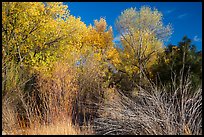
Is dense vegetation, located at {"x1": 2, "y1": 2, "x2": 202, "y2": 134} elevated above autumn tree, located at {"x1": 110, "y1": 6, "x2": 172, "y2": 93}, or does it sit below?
below

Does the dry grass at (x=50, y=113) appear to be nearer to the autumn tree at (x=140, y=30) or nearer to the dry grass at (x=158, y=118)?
the dry grass at (x=158, y=118)

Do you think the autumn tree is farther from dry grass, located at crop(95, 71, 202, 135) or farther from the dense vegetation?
dry grass, located at crop(95, 71, 202, 135)

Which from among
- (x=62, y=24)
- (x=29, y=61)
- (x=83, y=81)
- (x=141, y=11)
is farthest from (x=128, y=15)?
(x=83, y=81)

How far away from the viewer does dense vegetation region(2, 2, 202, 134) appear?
496 cm

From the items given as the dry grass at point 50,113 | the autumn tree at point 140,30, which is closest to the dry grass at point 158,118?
the dry grass at point 50,113

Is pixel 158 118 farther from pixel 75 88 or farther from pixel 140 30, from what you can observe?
pixel 140 30

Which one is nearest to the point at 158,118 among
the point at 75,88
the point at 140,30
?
the point at 75,88

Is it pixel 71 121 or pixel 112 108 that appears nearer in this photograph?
pixel 112 108

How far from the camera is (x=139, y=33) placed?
20906 mm

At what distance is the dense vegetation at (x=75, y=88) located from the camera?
195 inches

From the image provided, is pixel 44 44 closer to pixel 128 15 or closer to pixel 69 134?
pixel 69 134

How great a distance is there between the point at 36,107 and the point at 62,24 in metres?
8.08

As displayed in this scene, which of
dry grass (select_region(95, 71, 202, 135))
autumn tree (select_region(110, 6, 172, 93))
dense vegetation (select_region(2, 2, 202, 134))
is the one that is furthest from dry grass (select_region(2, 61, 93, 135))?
autumn tree (select_region(110, 6, 172, 93))

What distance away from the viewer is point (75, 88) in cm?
610
